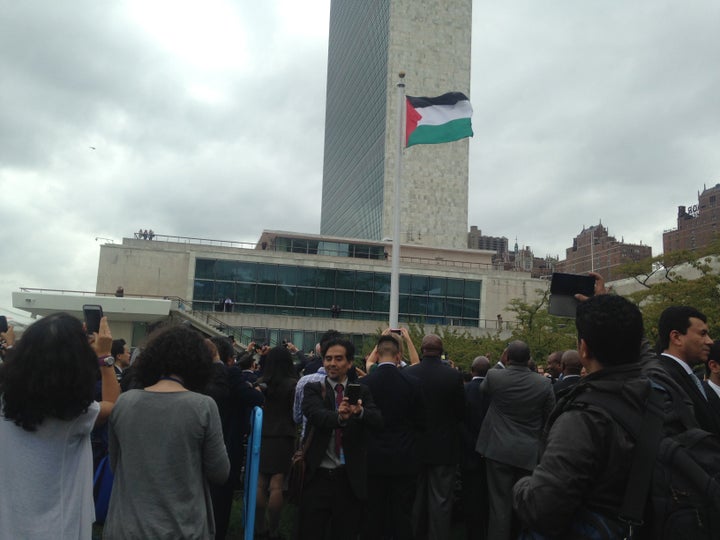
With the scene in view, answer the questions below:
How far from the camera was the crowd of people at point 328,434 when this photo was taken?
98.0 inches

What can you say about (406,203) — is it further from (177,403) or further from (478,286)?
(177,403)

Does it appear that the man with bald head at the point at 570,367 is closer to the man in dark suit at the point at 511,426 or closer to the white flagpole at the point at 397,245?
the man in dark suit at the point at 511,426

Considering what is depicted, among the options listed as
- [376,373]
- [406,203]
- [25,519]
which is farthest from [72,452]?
[406,203]

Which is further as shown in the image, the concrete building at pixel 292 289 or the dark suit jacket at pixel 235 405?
the concrete building at pixel 292 289

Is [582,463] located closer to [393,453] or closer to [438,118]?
[393,453]

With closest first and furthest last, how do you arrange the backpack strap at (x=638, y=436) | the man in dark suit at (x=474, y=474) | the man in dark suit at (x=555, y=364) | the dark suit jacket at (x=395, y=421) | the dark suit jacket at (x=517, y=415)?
the backpack strap at (x=638, y=436) < the dark suit jacket at (x=395, y=421) < the dark suit jacket at (x=517, y=415) < the man in dark suit at (x=474, y=474) < the man in dark suit at (x=555, y=364)

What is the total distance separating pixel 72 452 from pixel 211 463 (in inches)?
28.8

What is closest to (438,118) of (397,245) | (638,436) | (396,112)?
(397,245)

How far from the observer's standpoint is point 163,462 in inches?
133

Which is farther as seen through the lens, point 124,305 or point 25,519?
point 124,305

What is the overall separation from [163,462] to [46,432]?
2.03 ft

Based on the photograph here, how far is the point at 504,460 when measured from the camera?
6.44 meters

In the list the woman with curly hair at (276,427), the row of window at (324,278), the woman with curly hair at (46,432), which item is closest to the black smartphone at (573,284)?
the woman with curly hair at (46,432)

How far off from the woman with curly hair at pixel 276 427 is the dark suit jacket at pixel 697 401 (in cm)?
427
